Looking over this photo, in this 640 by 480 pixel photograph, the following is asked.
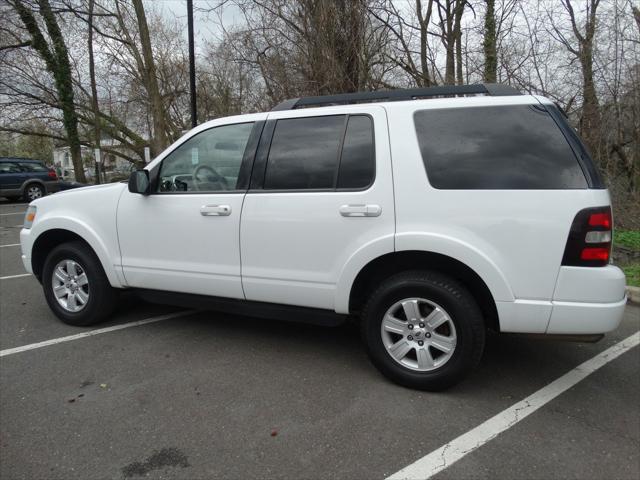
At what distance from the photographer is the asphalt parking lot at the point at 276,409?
94.6 inches

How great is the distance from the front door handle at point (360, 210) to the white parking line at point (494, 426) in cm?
144

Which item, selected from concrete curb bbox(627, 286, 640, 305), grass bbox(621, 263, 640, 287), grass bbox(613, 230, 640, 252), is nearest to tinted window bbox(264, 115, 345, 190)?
concrete curb bbox(627, 286, 640, 305)

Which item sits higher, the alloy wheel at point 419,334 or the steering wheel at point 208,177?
the steering wheel at point 208,177

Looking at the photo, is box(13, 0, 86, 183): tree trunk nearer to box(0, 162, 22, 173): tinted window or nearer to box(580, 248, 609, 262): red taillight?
box(0, 162, 22, 173): tinted window

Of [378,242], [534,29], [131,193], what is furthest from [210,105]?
[378,242]

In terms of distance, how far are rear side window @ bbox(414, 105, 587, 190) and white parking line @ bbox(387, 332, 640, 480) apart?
55.3 inches

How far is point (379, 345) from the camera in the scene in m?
3.16

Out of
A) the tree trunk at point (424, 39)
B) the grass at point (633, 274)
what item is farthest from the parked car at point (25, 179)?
the grass at point (633, 274)

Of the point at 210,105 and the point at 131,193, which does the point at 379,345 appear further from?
the point at 210,105

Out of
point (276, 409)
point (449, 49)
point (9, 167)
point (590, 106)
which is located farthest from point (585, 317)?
point (9, 167)

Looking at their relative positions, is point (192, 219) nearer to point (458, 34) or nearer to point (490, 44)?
point (490, 44)

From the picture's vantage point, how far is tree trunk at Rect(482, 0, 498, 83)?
877 cm

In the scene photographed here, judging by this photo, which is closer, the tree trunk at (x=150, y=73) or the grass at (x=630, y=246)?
the grass at (x=630, y=246)

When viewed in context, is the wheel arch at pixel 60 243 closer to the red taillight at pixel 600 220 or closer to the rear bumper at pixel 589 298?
the rear bumper at pixel 589 298
